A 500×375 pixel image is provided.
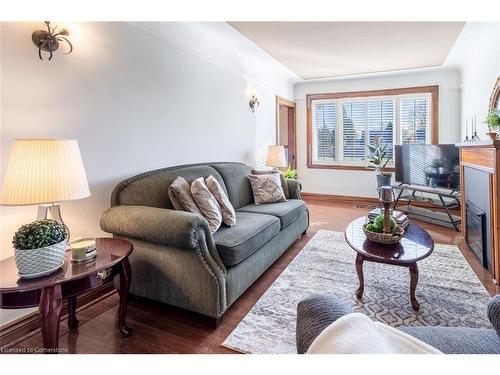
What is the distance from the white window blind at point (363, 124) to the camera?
5465mm

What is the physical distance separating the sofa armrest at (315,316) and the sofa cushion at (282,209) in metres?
1.98

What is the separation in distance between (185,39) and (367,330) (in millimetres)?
Answer: 3268

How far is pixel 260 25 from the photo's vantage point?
3.15 meters

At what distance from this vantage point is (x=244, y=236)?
224 centimetres

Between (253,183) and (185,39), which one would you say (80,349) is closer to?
(253,183)

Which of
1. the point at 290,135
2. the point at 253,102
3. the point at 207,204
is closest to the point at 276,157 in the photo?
the point at 253,102

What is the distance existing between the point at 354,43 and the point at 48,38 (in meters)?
3.36

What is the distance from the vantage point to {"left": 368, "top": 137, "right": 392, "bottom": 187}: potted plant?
17.2 feet

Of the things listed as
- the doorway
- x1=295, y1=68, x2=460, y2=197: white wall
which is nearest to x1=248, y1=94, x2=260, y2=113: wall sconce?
the doorway

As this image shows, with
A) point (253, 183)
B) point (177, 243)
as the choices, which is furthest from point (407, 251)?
point (253, 183)

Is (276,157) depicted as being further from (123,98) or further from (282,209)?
(123,98)

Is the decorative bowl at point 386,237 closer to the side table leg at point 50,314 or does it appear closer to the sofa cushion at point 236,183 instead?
the sofa cushion at point 236,183

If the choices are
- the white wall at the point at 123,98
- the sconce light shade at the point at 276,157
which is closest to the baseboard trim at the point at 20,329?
the white wall at the point at 123,98

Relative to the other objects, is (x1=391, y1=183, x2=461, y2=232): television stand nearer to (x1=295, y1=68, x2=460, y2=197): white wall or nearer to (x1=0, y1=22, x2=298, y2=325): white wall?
(x1=295, y1=68, x2=460, y2=197): white wall
